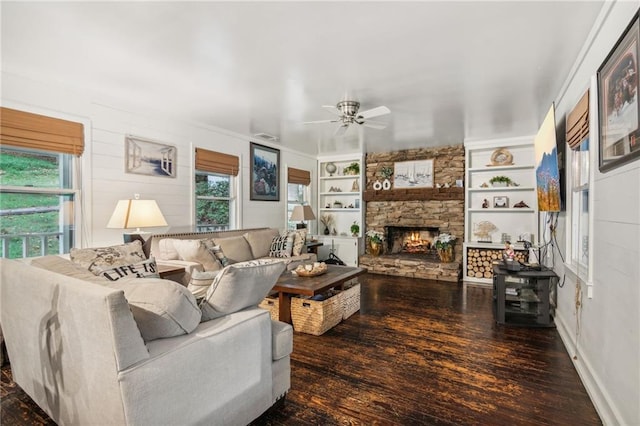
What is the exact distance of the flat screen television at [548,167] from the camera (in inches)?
110

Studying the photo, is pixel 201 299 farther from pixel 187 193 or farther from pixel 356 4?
pixel 187 193

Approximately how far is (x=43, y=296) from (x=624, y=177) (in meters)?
2.92

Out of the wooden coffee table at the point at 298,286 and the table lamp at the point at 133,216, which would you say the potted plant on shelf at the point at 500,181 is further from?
the table lamp at the point at 133,216

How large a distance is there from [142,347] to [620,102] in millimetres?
2509

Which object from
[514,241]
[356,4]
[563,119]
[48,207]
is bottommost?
[514,241]

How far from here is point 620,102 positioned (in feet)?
5.50

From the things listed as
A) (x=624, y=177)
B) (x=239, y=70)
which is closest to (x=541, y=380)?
(x=624, y=177)

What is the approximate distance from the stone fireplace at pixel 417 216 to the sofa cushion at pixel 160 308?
4994mm

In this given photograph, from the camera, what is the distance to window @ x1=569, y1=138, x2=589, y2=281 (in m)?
2.77

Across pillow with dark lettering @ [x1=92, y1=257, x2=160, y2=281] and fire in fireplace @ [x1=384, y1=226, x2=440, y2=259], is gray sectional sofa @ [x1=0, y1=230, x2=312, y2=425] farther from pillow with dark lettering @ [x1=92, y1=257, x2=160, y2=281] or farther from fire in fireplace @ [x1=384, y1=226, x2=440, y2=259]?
fire in fireplace @ [x1=384, y1=226, x2=440, y2=259]

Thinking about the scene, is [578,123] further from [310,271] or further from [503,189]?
[503,189]

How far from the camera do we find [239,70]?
2.82 meters

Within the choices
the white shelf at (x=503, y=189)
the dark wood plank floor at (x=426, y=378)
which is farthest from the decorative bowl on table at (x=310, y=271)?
the white shelf at (x=503, y=189)

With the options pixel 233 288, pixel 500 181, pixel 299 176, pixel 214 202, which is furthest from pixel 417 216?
pixel 233 288
